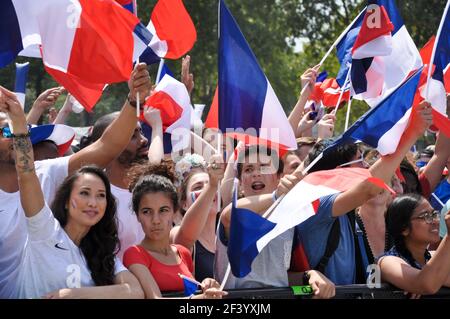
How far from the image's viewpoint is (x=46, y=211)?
15.1ft

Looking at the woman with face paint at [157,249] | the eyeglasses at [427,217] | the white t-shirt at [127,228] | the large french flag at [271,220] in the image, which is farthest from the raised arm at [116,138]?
the eyeglasses at [427,217]

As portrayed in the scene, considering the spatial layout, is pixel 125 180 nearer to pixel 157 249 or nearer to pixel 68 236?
pixel 157 249

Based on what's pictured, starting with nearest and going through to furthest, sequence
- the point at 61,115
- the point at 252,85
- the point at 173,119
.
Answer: the point at 252,85, the point at 173,119, the point at 61,115

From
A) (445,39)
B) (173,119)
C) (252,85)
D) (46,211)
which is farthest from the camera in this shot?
(173,119)

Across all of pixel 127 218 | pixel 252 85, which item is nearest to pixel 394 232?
pixel 252 85

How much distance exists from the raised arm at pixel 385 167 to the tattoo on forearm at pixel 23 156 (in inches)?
68.2

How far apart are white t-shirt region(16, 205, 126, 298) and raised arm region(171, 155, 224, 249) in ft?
3.28

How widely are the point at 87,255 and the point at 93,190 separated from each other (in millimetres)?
355

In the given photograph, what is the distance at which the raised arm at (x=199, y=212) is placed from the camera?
530cm

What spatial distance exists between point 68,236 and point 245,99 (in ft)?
4.57

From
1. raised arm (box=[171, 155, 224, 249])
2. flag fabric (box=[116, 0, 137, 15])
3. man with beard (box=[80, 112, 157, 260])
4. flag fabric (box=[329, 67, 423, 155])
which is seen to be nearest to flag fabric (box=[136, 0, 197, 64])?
flag fabric (box=[116, 0, 137, 15])

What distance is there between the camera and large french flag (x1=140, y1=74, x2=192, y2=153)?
705 centimetres

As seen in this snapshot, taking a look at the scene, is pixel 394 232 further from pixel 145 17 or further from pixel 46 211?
pixel 145 17

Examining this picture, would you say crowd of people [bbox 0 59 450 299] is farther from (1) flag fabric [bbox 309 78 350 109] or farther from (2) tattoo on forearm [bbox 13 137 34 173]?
(1) flag fabric [bbox 309 78 350 109]
